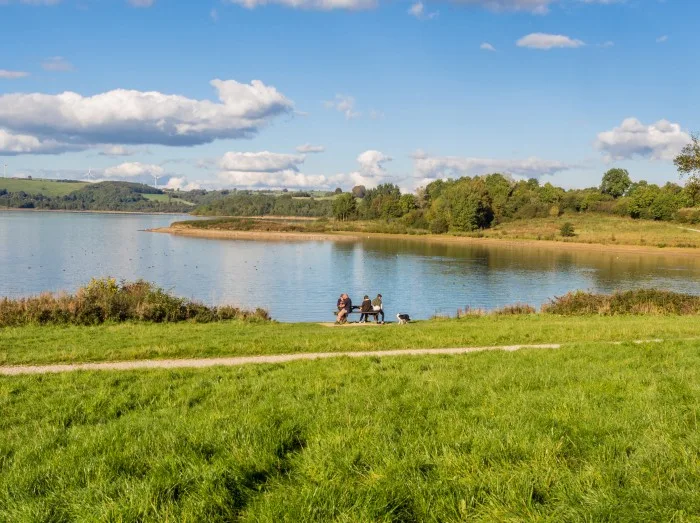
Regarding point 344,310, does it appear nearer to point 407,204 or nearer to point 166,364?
point 166,364

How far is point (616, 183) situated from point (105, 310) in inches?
6294

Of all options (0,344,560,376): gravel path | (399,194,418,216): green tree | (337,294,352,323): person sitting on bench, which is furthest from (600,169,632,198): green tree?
(0,344,560,376): gravel path

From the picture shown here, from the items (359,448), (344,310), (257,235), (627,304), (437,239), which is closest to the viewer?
(359,448)

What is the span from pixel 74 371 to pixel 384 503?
766 cm

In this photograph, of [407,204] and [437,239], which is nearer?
[437,239]

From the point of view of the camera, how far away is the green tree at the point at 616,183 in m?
156

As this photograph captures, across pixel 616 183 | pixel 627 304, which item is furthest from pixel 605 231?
pixel 627 304

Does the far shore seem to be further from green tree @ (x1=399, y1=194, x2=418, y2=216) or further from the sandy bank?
green tree @ (x1=399, y1=194, x2=418, y2=216)

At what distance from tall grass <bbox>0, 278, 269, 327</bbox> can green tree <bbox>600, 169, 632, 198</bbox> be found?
153 m

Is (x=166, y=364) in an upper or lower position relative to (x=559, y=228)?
lower

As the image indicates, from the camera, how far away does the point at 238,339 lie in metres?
Answer: 15.8

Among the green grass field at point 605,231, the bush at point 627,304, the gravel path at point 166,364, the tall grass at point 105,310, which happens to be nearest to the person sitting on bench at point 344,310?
the tall grass at point 105,310

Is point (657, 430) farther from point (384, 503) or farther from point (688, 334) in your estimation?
point (688, 334)

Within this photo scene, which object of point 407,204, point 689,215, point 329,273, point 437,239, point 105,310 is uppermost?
point 407,204
